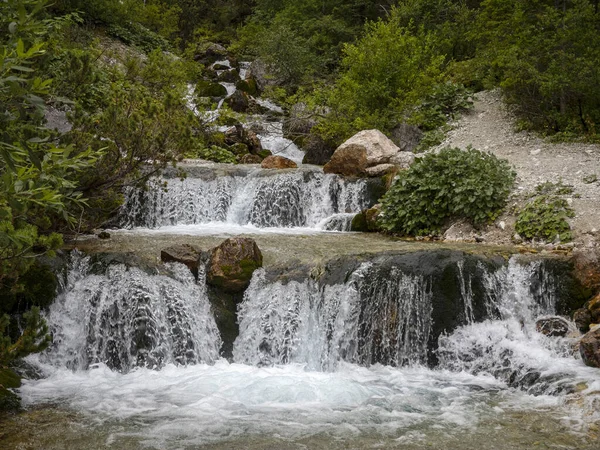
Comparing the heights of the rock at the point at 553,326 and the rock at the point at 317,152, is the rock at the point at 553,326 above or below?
below

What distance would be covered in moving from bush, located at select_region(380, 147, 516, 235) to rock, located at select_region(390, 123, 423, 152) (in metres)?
4.33

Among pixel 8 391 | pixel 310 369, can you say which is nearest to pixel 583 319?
pixel 310 369

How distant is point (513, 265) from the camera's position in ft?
26.5

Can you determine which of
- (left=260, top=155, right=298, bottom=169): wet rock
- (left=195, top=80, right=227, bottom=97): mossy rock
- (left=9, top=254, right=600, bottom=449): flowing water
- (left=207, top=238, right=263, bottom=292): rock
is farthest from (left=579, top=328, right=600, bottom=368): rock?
(left=195, top=80, right=227, bottom=97): mossy rock

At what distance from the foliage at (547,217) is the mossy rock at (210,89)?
16.3 metres

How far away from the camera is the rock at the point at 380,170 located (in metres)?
13.2

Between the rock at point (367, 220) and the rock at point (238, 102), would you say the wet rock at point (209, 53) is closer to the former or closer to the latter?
the rock at point (238, 102)

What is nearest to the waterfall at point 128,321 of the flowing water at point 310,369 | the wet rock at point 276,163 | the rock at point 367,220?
the flowing water at point 310,369

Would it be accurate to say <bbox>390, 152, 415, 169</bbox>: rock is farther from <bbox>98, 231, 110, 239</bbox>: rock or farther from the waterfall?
the waterfall

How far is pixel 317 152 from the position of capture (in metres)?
17.8

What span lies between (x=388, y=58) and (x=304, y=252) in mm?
9450

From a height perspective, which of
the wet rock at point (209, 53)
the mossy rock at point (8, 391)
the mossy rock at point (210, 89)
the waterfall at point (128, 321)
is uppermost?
the wet rock at point (209, 53)

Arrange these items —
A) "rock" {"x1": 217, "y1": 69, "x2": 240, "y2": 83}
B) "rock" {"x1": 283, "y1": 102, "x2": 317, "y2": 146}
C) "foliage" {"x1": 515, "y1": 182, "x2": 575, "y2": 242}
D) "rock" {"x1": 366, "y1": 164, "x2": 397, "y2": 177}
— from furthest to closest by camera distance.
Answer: "rock" {"x1": 217, "y1": 69, "x2": 240, "y2": 83} < "rock" {"x1": 283, "y1": 102, "x2": 317, "y2": 146} < "rock" {"x1": 366, "y1": 164, "x2": 397, "y2": 177} < "foliage" {"x1": 515, "y1": 182, "x2": 575, "y2": 242}

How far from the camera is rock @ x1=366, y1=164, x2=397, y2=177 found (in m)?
13.2
